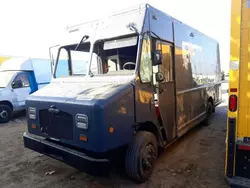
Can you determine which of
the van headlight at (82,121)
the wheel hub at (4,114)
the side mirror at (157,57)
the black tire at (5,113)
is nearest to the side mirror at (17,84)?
the black tire at (5,113)

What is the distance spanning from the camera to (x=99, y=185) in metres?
3.43

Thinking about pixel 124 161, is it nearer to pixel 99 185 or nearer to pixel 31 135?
pixel 99 185

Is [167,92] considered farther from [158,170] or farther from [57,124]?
[57,124]

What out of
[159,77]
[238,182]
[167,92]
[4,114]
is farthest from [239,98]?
[4,114]

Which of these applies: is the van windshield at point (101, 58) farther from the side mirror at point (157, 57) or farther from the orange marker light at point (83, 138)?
the orange marker light at point (83, 138)

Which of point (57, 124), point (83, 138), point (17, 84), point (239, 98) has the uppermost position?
point (17, 84)

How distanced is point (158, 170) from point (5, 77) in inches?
328

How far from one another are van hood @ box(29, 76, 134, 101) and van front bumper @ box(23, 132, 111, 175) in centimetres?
79

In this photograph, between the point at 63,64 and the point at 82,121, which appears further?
the point at 63,64

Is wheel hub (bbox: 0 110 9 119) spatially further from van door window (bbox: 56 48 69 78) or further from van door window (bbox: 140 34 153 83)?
van door window (bbox: 140 34 153 83)

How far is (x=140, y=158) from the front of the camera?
3248 mm

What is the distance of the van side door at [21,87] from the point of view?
913 cm

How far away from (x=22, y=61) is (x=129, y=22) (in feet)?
25.9

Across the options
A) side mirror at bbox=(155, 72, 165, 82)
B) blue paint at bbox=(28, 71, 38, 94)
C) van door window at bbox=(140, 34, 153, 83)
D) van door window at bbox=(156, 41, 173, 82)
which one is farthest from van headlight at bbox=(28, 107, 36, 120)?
blue paint at bbox=(28, 71, 38, 94)
